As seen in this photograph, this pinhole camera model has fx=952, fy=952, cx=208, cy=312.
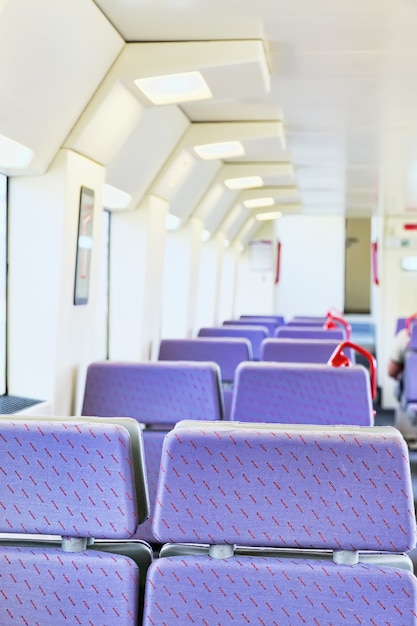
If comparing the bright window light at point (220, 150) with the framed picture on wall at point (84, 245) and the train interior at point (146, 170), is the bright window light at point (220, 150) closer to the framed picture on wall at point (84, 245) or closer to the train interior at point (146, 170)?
the train interior at point (146, 170)

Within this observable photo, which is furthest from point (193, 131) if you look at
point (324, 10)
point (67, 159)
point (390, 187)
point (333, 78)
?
point (390, 187)

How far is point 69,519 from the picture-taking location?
2.14 metres

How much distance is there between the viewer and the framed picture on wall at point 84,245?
493cm

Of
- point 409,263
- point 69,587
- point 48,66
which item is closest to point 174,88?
point 48,66

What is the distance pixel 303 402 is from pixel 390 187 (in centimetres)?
668

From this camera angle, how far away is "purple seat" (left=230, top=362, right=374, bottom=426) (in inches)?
170

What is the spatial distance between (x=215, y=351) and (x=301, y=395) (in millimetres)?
1584

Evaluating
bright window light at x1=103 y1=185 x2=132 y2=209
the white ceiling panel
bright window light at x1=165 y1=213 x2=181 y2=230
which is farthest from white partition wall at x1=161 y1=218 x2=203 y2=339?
the white ceiling panel

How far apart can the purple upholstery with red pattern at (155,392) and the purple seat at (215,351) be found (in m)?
1.47

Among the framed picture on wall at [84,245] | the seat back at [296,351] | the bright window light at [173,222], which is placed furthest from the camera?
the bright window light at [173,222]

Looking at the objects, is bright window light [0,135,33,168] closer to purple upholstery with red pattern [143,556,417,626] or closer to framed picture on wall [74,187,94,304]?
framed picture on wall [74,187,94,304]

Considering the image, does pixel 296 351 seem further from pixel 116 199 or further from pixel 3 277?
pixel 3 277

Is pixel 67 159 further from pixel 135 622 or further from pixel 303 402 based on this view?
pixel 135 622

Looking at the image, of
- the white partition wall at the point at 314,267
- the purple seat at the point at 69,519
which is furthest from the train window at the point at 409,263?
the purple seat at the point at 69,519
